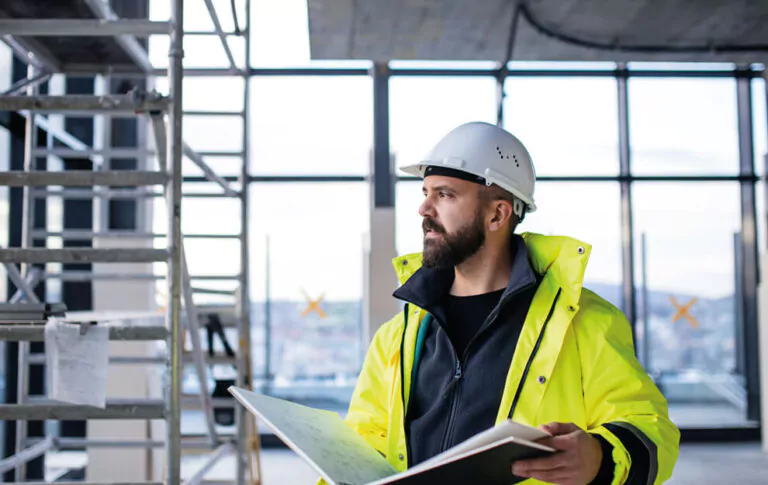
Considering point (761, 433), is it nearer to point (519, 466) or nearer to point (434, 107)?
point (434, 107)

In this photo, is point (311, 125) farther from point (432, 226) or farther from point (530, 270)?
point (530, 270)

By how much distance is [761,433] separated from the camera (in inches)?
285

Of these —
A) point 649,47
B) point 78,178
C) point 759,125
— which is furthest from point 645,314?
point 78,178

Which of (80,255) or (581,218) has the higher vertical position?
(581,218)

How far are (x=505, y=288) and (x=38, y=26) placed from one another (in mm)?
1790

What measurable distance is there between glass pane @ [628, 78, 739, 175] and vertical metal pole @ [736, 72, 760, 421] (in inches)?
3.0

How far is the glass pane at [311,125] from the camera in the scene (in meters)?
7.04

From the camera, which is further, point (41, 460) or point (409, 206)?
point (409, 206)

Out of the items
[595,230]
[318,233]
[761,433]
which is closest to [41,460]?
[318,233]

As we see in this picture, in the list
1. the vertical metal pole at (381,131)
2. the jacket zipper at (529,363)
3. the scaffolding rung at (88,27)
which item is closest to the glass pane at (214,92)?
the vertical metal pole at (381,131)

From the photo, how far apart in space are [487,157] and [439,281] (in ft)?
1.34

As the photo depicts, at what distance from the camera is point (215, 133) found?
270 inches

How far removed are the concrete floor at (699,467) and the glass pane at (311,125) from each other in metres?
2.67

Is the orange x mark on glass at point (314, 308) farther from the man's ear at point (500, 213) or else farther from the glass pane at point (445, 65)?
the man's ear at point (500, 213)
